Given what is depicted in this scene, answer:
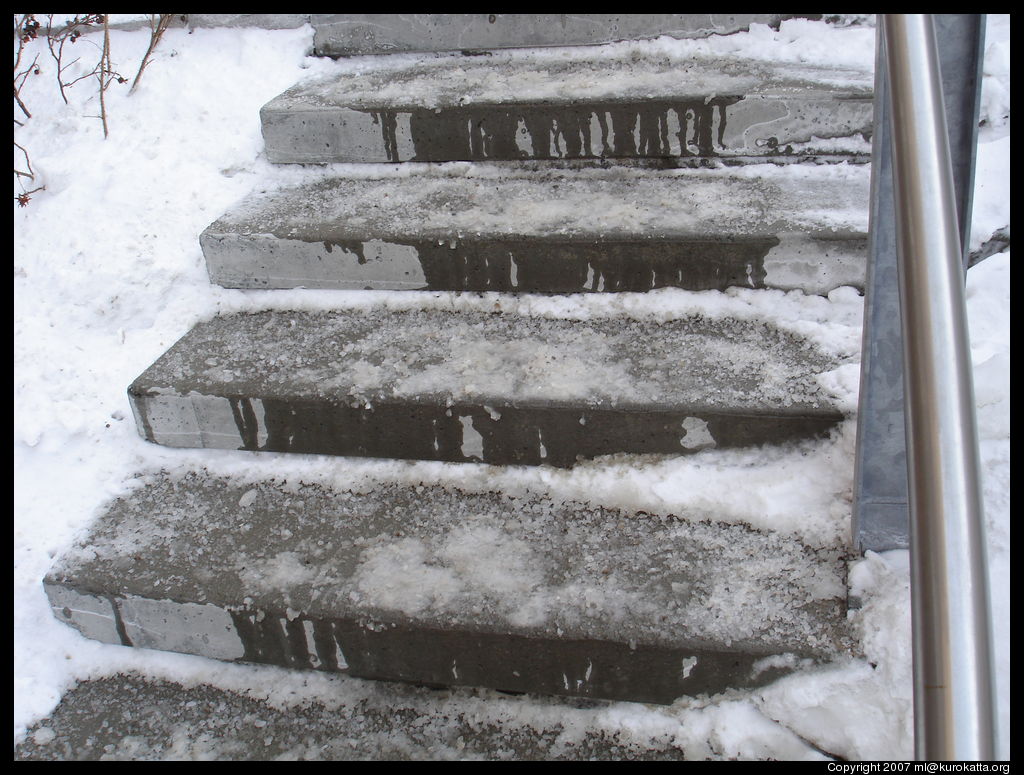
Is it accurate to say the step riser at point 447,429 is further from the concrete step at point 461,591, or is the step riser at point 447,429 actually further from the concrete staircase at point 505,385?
the concrete step at point 461,591

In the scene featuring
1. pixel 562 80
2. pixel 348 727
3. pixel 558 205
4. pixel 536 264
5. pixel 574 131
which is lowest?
pixel 348 727

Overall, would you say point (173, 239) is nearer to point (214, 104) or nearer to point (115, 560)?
point (214, 104)

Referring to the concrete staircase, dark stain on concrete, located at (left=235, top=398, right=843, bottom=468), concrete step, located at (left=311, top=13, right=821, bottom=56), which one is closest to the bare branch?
concrete step, located at (left=311, top=13, right=821, bottom=56)

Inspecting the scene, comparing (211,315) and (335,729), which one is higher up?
(211,315)

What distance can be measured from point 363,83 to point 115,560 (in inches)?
63.7

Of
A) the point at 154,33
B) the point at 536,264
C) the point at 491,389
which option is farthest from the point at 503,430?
the point at 154,33

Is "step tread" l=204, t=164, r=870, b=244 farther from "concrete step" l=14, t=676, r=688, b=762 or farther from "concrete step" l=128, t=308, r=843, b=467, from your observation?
"concrete step" l=14, t=676, r=688, b=762

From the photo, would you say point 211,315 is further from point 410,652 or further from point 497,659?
point 497,659

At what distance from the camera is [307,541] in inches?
66.7

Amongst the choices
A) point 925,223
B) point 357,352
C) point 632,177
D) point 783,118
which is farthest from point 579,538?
point 783,118

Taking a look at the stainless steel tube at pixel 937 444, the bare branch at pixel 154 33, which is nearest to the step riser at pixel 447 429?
the stainless steel tube at pixel 937 444

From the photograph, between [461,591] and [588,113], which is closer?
[461,591]

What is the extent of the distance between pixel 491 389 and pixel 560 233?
1.55ft

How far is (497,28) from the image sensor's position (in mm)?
2672
